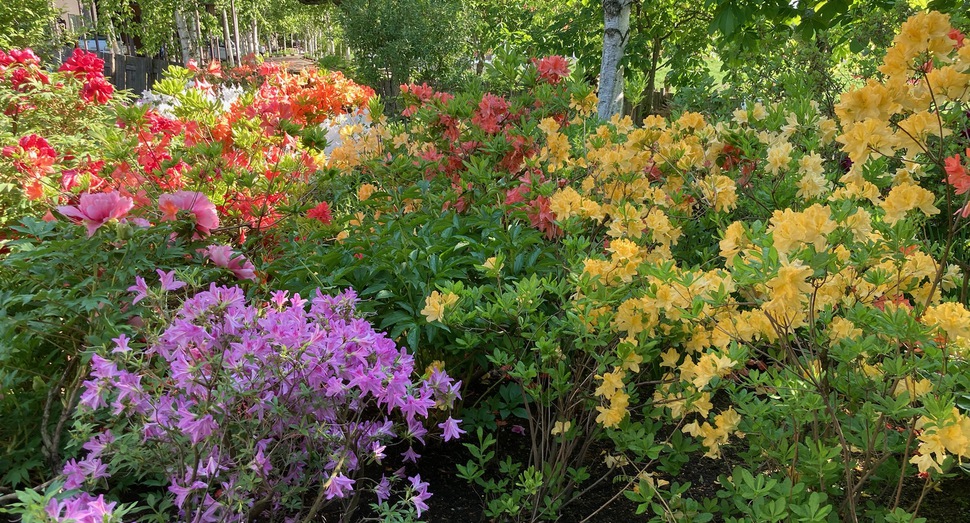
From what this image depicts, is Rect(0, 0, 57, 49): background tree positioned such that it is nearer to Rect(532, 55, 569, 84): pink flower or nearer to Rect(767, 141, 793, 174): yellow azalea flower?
Rect(532, 55, 569, 84): pink flower

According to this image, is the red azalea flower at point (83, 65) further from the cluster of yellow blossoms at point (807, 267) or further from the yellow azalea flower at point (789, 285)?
the yellow azalea flower at point (789, 285)

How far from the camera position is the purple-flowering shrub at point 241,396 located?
1.33 m

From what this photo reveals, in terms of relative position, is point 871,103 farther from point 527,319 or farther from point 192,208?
point 192,208

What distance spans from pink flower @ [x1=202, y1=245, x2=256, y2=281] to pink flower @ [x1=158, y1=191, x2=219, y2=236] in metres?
0.07

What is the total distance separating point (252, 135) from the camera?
104 inches

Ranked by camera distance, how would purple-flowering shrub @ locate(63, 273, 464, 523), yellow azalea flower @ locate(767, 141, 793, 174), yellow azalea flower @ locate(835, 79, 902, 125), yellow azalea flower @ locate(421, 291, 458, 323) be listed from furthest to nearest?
yellow azalea flower @ locate(767, 141, 793, 174) < yellow azalea flower @ locate(421, 291, 458, 323) < yellow azalea flower @ locate(835, 79, 902, 125) < purple-flowering shrub @ locate(63, 273, 464, 523)

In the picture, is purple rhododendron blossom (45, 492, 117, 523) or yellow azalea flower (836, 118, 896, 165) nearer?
purple rhododendron blossom (45, 492, 117, 523)

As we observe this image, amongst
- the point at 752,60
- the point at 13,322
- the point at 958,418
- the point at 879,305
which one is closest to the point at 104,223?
the point at 13,322

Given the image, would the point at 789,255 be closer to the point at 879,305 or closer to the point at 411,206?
the point at 879,305

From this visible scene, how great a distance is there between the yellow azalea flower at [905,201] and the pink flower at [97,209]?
5.95 feet

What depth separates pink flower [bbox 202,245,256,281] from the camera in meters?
1.95

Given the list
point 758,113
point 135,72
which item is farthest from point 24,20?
point 758,113

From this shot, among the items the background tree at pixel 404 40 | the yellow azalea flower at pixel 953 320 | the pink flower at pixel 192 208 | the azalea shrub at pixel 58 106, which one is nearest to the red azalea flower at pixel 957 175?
the yellow azalea flower at pixel 953 320

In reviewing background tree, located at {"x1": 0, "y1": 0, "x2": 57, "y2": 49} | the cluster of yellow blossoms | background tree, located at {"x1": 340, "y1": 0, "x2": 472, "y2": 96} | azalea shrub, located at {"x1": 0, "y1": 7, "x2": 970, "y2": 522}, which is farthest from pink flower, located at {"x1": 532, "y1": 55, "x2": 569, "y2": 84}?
background tree, located at {"x1": 340, "y1": 0, "x2": 472, "y2": 96}
